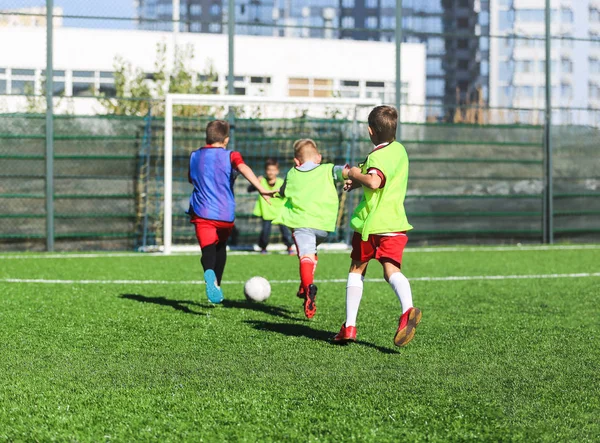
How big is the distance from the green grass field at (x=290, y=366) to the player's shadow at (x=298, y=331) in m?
0.01

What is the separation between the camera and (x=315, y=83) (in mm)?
23344

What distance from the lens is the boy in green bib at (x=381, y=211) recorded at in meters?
5.71

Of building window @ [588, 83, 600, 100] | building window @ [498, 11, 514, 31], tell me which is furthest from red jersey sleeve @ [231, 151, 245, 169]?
building window @ [498, 11, 514, 31]

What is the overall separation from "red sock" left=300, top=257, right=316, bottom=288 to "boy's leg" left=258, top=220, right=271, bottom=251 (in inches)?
292

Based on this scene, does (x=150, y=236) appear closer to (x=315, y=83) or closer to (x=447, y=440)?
(x=315, y=83)

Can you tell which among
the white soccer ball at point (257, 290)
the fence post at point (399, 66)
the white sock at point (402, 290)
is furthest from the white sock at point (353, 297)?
the fence post at point (399, 66)

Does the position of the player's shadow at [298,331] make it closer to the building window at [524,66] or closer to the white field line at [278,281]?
the white field line at [278,281]

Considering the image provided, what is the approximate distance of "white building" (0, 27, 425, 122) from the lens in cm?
1509

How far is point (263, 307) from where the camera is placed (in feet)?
25.7

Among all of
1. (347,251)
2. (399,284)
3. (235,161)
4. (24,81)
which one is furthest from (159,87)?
(399,284)

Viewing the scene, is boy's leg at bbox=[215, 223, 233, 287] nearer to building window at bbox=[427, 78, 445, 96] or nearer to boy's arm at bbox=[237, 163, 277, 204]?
boy's arm at bbox=[237, 163, 277, 204]

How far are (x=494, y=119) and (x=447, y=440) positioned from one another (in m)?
14.0

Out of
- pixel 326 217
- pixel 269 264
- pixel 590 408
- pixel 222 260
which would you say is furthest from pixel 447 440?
pixel 269 264

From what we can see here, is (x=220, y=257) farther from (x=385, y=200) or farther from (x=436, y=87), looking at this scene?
(x=436, y=87)
